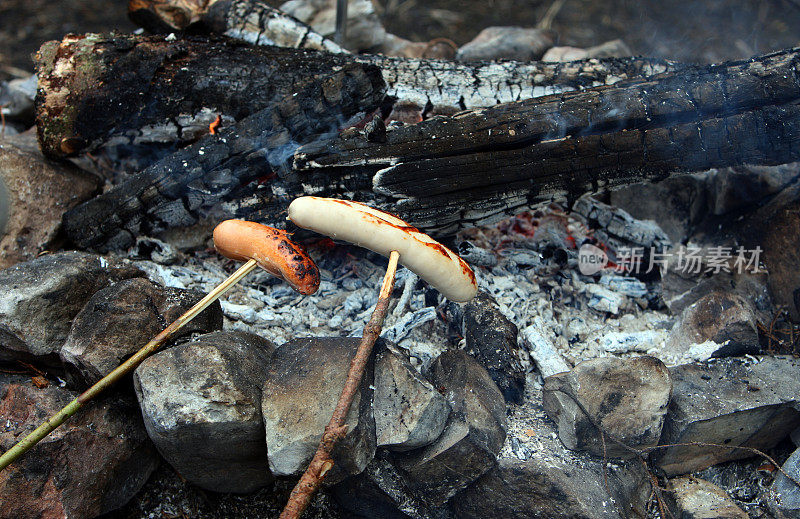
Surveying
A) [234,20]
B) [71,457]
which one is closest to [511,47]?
[234,20]

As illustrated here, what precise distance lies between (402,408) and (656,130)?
1.89 m

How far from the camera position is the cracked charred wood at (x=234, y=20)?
3977 millimetres

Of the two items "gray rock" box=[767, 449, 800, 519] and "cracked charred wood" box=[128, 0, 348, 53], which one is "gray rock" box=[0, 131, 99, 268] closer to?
"cracked charred wood" box=[128, 0, 348, 53]

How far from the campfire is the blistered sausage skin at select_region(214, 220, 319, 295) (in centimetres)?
1

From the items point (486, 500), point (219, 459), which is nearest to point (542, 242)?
point (486, 500)

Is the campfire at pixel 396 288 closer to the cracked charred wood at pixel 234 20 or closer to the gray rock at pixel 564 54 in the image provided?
the cracked charred wood at pixel 234 20

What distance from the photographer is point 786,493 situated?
2379 millimetres

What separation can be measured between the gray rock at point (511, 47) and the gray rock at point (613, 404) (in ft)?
11.1

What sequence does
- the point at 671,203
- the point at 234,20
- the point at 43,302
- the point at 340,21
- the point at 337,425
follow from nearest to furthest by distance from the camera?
1. the point at 337,425
2. the point at 43,302
3. the point at 671,203
4. the point at 234,20
5. the point at 340,21

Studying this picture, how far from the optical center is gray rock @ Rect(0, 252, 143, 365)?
2.46 metres

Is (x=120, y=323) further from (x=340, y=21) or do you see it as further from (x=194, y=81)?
(x=340, y=21)

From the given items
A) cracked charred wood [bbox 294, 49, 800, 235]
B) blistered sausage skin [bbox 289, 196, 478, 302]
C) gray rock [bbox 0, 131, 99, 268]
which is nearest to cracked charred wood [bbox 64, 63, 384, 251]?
cracked charred wood [bbox 294, 49, 800, 235]

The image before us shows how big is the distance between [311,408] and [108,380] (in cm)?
84

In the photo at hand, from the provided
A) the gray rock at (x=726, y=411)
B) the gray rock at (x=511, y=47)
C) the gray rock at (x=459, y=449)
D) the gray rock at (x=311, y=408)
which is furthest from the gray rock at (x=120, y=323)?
the gray rock at (x=511, y=47)
